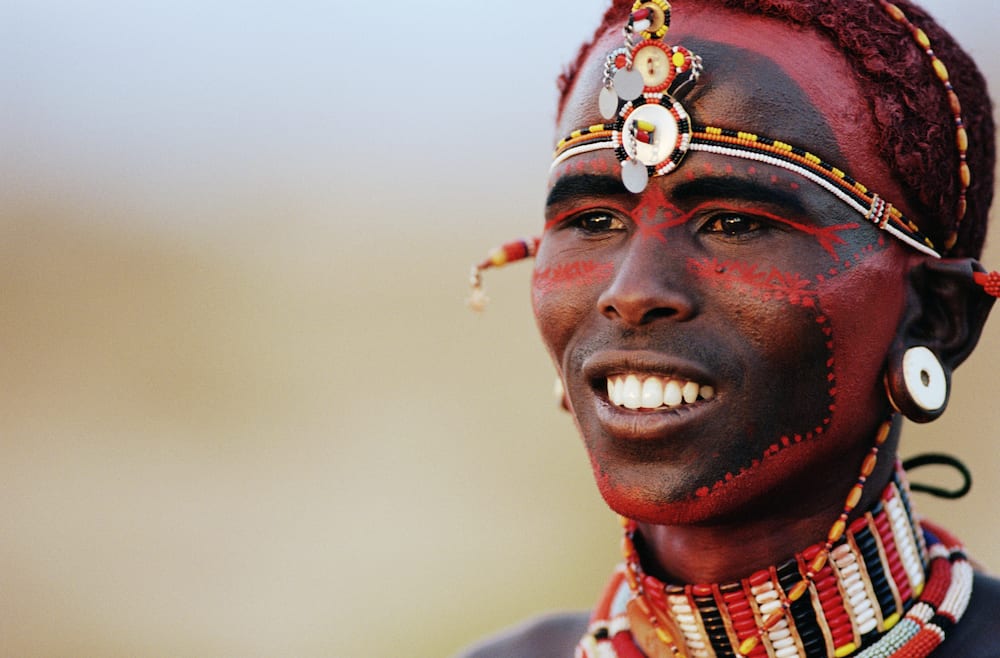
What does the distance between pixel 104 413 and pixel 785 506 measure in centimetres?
923

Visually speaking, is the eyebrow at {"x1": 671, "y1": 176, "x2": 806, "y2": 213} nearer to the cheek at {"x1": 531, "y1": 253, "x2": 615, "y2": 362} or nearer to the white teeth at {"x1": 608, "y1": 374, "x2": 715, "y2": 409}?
the cheek at {"x1": 531, "y1": 253, "x2": 615, "y2": 362}

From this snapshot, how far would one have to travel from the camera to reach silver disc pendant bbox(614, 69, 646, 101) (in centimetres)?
304

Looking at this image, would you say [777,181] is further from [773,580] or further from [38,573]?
[38,573]

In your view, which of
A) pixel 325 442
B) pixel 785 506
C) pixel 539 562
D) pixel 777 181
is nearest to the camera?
pixel 777 181

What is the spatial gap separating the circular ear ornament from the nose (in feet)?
1.72

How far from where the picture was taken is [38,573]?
992 centimetres

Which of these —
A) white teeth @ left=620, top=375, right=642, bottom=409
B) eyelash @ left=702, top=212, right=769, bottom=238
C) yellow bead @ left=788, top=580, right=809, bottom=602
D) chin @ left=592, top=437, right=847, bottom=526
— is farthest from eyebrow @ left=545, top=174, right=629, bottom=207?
yellow bead @ left=788, top=580, right=809, bottom=602

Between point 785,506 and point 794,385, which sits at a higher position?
point 794,385

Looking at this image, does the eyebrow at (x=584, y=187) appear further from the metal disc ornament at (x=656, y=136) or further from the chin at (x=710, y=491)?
the chin at (x=710, y=491)

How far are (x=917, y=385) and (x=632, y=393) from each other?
0.67m

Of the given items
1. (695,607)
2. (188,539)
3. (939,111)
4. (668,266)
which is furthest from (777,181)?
(188,539)

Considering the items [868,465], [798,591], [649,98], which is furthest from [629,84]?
[798,591]

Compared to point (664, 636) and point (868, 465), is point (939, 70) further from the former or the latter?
point (664, 636)

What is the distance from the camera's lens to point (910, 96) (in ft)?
10.2
